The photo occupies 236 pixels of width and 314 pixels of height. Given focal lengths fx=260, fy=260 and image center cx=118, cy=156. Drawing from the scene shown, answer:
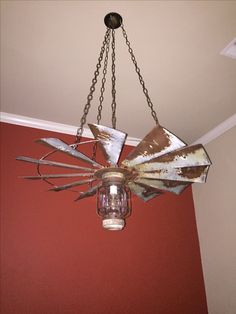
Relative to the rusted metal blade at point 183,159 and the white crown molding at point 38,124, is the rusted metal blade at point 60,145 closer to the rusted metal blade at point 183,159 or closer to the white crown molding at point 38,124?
the rusted metal blade at point 183,159

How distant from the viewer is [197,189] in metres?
2.64

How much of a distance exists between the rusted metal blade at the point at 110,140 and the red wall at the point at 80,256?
1.40 m

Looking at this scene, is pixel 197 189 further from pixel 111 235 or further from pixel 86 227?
pixel 86 227

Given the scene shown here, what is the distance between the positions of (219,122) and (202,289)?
1.50m

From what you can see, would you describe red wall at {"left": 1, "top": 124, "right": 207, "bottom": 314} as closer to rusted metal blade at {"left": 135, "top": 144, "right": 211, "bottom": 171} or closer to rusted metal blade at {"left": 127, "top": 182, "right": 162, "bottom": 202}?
rusted metal blade at {"left": 127, "top": 182, "right": 162, "bottom": 202}

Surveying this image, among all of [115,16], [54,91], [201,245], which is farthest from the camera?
[201,245]

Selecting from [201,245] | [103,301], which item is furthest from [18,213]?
[201,245]

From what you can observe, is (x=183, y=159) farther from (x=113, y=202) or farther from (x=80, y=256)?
(x=80, y=256)

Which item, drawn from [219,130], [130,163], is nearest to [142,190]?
[130,163]

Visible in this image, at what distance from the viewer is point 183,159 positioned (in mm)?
831

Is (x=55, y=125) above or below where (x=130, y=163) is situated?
above

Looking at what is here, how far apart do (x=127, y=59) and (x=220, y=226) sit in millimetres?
1615

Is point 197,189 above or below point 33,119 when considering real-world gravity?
below

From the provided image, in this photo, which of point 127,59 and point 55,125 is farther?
point 55,125
